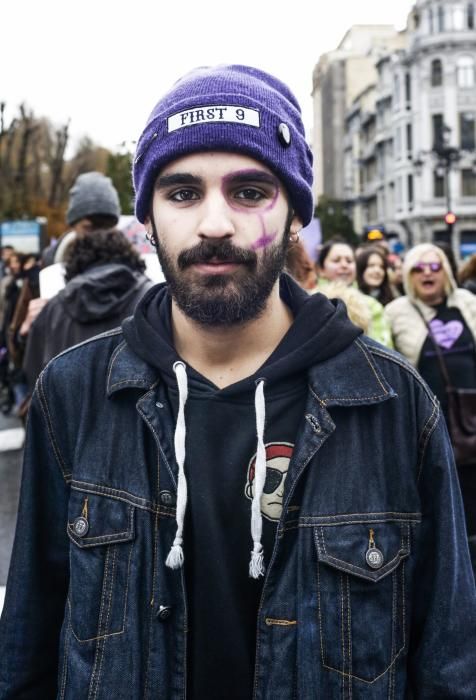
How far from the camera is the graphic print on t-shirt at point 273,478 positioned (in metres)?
1.81

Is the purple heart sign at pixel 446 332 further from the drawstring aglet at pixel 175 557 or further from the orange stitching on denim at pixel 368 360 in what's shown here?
the drawstring aglet at pixel 175 557

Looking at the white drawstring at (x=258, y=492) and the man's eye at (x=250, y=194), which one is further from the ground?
the man's eye at (x=250, y=194)

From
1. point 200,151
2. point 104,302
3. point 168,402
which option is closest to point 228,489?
point 168,402

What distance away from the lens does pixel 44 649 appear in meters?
1.90

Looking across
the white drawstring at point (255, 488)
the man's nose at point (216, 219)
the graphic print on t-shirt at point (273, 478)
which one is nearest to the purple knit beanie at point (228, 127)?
the man's nose at point (216, 219)

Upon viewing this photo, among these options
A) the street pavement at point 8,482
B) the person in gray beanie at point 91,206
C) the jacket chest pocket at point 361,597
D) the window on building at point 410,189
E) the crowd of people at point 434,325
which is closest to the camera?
the jacket chest pocket at point 361,597

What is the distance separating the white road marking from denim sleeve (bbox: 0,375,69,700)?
252 inches

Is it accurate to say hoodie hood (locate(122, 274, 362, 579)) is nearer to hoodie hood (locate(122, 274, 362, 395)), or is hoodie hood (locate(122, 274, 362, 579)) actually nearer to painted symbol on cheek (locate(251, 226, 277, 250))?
hoodie hood (locate(122, 274, 362, 395))

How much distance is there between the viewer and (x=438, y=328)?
5074 mm

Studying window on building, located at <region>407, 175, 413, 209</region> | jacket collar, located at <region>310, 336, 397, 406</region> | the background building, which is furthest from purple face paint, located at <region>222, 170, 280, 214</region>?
window on building, located at <region>407, 175, 413, 209</region>

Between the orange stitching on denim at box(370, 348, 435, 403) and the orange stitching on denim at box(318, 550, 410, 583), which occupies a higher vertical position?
the orange stitching on denim at box(370, 348, 435, 403)

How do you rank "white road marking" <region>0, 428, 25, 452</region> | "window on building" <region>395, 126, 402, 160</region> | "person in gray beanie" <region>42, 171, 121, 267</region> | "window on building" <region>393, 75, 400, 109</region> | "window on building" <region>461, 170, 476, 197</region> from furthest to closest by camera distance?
1. "window on building" <region>395, 126, 402, 160</region>
2. "window on building" <region>393, 75, 400, 109</region>
3. "window on building" <region>461, 170, 476, 197</region>
4. "white road marking" <region>0, 428, 25, 452</region>
5. "person in gray beanie" <region>42, 171, 121, 267</region>

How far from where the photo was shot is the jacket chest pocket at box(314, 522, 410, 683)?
5.56ft

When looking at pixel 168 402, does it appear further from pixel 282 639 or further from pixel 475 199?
pixel 475 199
